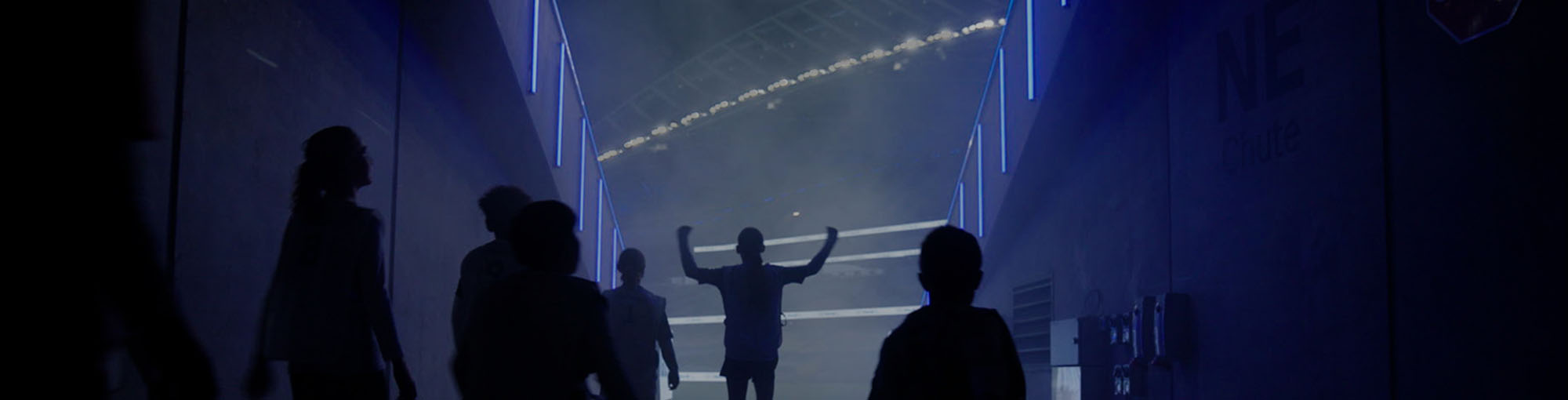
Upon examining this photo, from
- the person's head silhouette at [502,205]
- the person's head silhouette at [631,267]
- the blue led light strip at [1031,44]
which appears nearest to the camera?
the person's head silhouette at [502,205]

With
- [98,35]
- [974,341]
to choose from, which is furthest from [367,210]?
[974,341]

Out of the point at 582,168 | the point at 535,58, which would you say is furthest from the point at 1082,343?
the point at 582,168

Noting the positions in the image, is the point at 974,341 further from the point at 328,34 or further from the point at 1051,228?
the point at 1051,228

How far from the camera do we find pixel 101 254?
1445mm

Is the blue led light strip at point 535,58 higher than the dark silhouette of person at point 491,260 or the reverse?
higher

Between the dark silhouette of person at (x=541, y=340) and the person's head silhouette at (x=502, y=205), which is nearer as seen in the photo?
the dark silhouette of person at (x=541, y=340)

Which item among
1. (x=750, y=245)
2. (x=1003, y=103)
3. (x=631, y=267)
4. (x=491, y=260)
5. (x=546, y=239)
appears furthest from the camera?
(x=1003, y=103)

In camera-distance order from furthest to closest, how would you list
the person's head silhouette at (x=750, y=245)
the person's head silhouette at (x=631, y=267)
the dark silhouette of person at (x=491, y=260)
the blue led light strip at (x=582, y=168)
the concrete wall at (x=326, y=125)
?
the blue led light strip at (x=582, y=168), the person's head silhouette at (x=631, y=267), the person's head silhouette at (x=750, y=245), the dark silhouette of person at (x=491, y=260), the concrete wall at (x=326, y=125)

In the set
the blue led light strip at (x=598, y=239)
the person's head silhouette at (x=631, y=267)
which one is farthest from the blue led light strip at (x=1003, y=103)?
the blue led light strip at (x=598, y=239)

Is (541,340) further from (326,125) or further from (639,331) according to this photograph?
(639,331)

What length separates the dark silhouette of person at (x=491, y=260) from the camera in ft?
12.2

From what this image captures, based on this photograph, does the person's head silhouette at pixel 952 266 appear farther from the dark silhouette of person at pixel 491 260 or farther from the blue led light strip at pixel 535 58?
the blue led light strip at pixel 535 58

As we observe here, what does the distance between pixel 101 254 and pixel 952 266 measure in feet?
5.78

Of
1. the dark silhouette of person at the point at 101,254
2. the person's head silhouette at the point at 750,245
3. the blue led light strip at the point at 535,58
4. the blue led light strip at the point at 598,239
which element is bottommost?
the dark silhouette of person at the point at 101,254
